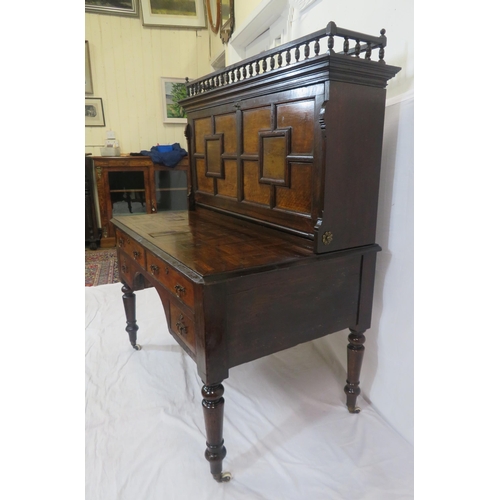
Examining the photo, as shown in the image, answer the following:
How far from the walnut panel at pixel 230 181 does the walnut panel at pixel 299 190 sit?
0.39m

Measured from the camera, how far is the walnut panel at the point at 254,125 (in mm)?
1523

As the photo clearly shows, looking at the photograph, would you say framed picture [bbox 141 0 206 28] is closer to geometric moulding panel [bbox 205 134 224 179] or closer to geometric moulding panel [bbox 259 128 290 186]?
geometric moulding panel [bbox 205 134 224 179]

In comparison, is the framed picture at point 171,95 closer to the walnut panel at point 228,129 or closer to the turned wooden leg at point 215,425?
the walnut panel at point 228,129

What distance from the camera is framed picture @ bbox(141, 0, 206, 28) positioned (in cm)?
411

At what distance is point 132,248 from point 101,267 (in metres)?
2.11

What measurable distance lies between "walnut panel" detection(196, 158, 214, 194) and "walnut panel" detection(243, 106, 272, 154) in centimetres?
45

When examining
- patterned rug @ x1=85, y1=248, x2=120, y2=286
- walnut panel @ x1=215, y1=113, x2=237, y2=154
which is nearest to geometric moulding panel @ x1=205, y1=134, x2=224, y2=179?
walnut panel @ x1=215, y1=113, x2=237, y2=154

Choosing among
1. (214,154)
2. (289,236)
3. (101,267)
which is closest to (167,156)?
(101,267)

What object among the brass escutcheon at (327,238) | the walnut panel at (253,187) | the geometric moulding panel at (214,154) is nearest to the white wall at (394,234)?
the brass escutcheon at (327,238)

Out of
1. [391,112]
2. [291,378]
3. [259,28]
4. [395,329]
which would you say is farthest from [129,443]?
[259,28]

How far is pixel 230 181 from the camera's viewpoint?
73.7 inches

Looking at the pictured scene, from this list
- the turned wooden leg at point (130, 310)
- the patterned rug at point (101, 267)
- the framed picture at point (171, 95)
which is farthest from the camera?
the framed picture at point (171, 95)

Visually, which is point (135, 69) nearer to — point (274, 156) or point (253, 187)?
point (253, 187)

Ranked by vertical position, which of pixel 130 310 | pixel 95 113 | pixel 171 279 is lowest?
pixel 130 310
